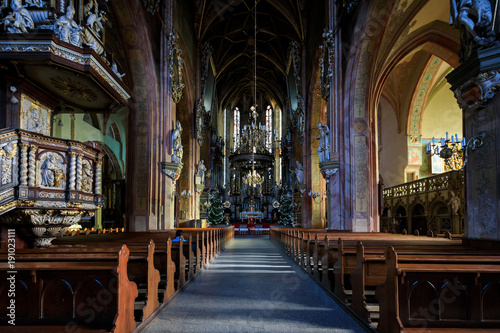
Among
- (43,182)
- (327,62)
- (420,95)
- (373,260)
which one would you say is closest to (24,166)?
(43,182)

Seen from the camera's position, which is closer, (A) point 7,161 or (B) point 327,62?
(A) point 7,161

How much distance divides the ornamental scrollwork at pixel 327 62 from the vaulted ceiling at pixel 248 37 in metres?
7.72

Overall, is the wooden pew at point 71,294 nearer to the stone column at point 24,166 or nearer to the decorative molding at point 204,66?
the stone column at point 24,166

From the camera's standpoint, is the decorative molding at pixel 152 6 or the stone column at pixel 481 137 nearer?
the stone column at pixel 481 137

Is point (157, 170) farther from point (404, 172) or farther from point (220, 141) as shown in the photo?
point (220, 141)

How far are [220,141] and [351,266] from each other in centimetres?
2853

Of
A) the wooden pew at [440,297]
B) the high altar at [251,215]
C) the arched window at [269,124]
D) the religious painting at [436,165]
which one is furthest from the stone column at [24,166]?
the arched window at [269,124]

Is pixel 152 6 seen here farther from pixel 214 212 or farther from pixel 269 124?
pixel 269 124

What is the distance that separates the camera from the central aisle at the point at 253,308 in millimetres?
3855

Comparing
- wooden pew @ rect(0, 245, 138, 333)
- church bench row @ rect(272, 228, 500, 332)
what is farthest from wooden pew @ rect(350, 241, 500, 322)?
wooden pew @ rect(0, 245, 138, 333)

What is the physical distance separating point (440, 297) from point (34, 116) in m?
7.35

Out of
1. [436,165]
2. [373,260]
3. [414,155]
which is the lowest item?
[373,260]

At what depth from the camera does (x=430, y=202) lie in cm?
1477

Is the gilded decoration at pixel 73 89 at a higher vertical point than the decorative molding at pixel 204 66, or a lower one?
lower
